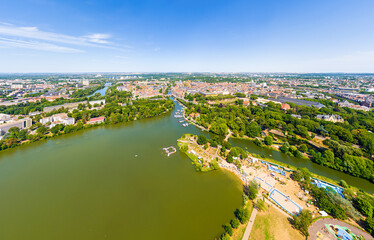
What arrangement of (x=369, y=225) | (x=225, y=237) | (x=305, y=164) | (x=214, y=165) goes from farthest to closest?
(x=305, y=164) → (x=214, y=165) → (x=369, y=225) → (x=225, y=237)

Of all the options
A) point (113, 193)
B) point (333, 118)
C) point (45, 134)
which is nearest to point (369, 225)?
point (113, 193)

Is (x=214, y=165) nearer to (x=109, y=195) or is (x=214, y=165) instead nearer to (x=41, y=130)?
(x=109, y=195)

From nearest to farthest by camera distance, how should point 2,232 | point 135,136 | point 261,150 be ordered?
point 2,232
point 261,150
point 135,136

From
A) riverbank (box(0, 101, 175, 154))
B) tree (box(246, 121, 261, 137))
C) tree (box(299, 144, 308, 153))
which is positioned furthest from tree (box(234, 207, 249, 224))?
riverbank (box(0, 101, 175, 154))

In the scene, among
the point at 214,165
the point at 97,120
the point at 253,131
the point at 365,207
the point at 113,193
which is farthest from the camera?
the point at 97,120

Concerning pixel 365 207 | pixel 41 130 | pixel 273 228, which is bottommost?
pixel 273 228

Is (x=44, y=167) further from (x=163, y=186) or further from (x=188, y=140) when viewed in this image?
(x=188, y=140)

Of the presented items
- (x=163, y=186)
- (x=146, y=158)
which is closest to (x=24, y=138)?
(x=146, y=158)
